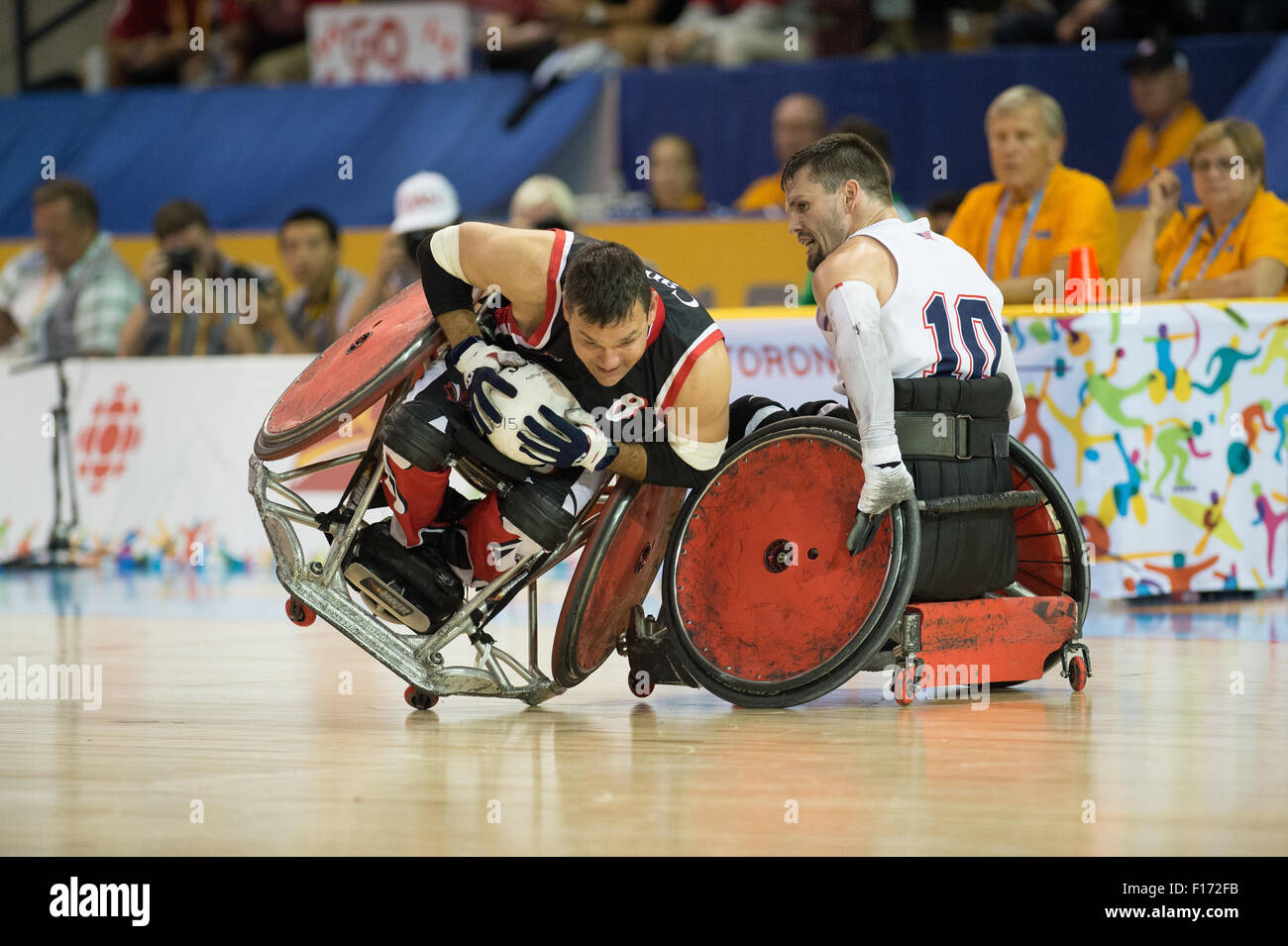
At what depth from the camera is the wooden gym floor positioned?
3230 millimetres

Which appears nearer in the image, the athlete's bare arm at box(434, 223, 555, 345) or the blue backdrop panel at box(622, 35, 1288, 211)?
the athlete's bare arm at box(434, 223, 555, 345)

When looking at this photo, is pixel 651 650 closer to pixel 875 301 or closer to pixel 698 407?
pixel 698 407

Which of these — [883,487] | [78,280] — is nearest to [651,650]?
[883,487]

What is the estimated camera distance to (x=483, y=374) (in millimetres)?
4566

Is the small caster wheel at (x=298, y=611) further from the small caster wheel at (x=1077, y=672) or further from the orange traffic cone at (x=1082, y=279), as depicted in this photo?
the orange traffic cone at (x=1082, y=279)

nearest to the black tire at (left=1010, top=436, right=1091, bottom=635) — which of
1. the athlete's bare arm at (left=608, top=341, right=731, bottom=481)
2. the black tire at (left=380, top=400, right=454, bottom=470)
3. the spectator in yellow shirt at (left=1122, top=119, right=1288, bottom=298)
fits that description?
the athlete's bare arm at (left=608, top=341, right=731, bottom=481)

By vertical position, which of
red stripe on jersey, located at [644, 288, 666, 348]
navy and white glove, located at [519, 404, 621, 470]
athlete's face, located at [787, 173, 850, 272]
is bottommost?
navy and white glove, located at [519, 404, 621, 470]

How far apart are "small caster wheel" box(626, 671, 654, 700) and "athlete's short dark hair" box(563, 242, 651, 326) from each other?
1144mm

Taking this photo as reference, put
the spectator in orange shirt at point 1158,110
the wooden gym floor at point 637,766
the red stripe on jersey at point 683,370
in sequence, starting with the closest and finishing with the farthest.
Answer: the wooden gym floor at point 637,766 < the red stripe on jersey at point 683,370 < the spectator in orange shirt at point 1158,110

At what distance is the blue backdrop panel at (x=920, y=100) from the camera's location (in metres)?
10.3

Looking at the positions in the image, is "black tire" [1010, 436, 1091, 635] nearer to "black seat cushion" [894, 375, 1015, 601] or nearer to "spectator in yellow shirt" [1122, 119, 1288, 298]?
"black seat cushion" [894, 375, 1015, 601]

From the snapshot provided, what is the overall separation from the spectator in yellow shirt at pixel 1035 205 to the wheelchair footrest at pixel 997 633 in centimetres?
266

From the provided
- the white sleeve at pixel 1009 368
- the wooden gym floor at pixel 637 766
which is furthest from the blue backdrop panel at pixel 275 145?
the white sleeve at pixel 1009 368
